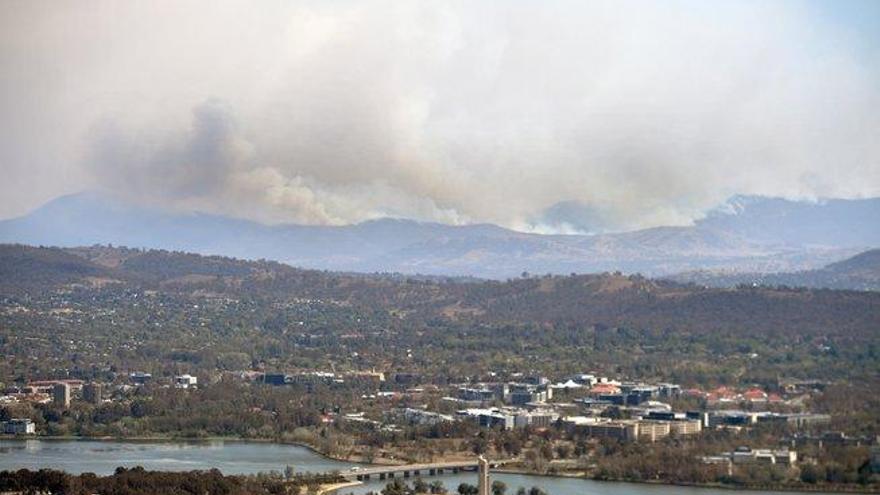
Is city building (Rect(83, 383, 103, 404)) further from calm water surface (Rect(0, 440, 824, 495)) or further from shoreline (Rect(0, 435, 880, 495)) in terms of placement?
calm water surface (Rect(0, 440, 824, 495))

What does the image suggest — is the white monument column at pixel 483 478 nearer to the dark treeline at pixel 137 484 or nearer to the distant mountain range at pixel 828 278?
the dark treeline at pixel 137 484

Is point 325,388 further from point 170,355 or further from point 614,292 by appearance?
point 614,292

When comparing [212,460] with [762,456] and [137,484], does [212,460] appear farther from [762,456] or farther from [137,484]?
[762,456]

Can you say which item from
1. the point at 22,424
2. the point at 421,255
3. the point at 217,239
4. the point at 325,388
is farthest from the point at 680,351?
the point at 217,239

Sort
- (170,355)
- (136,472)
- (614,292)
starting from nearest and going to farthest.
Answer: (136,472) → (170,355) → (614,292)

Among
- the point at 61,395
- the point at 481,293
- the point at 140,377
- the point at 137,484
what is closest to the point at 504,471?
the point at 137,484

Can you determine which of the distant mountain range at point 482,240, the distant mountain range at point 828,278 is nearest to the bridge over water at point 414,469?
the distant mountain range at point 828,278
